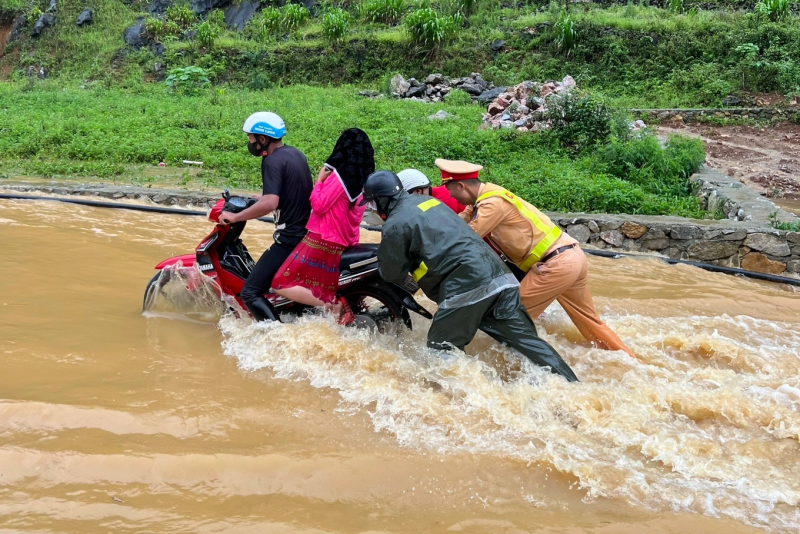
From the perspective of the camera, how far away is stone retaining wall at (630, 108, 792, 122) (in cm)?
1714

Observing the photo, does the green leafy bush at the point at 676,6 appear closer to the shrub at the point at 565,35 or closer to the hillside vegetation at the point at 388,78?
the hillside vegetation at the point at 388,78

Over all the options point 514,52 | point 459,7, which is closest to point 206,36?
point 459,7

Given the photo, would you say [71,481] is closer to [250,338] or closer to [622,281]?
[250,338]

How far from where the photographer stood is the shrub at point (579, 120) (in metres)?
11.8

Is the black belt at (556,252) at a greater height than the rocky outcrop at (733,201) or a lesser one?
greater

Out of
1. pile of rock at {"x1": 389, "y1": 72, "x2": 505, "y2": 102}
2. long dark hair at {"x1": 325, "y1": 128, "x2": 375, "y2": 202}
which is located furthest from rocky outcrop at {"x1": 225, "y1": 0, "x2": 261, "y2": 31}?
long dark hair at {"x1": 325, "y1": 128, "x2": 375, "y2": 202}

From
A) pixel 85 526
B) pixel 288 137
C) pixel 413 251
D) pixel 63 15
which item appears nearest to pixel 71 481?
pixel 85 526

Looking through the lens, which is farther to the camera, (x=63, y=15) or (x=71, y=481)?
(x=63, y=15)

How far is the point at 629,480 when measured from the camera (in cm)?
334

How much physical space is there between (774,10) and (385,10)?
13.5 metres

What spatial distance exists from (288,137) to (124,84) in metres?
12.8

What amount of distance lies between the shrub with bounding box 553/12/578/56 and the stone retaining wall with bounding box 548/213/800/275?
15368 mm

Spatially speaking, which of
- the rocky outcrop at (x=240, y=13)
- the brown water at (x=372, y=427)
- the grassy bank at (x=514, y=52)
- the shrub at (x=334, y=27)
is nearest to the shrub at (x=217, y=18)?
the rocky outcrop at (x=240, y=13)

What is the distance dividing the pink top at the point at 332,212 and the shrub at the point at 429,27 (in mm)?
19741
